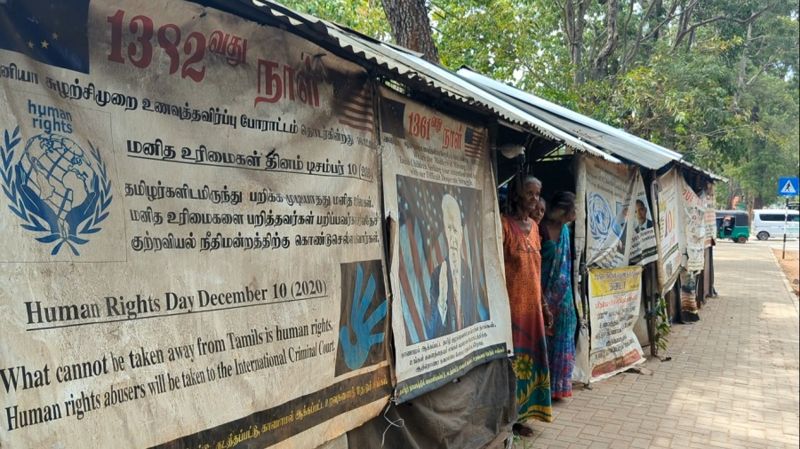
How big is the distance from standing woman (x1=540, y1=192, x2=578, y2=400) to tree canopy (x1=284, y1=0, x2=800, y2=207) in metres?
6.37

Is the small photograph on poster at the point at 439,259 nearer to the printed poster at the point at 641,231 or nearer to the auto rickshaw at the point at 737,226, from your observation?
the printed poster at the point at 641,231

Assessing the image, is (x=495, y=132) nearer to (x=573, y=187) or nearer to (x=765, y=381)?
(x=573, y=187)

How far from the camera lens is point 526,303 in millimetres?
4570

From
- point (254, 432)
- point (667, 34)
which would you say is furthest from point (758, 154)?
point (254, 432)

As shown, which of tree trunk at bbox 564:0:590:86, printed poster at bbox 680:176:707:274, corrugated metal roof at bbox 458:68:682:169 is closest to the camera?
corrugated metal roof at bbox 458:68:682:169

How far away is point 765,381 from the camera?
20.1 feet

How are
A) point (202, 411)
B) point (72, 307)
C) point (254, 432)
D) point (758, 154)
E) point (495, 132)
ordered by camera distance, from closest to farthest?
point (72, 307) → point (202, 411) → point (254, 432) → point (495, 132) → point (758, 154)

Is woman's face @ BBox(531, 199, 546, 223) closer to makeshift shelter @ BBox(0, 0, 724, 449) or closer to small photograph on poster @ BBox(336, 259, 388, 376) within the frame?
makeshift shelter @ BBox(0, 0, 724, 449)

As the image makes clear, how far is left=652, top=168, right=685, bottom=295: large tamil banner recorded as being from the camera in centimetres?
743

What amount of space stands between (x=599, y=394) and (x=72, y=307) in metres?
5.16

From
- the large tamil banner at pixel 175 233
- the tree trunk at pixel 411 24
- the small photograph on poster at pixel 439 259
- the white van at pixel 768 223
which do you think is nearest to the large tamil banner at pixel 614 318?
the small photograph on poster at pixel 439 259

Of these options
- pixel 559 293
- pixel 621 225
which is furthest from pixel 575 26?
pixel 559 293

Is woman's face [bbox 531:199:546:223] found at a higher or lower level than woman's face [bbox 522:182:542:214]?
lower

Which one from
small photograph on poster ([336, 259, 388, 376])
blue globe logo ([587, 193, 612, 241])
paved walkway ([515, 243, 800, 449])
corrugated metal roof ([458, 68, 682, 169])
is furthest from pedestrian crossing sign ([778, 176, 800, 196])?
small photograph on poster ([336, 259, 388, 376])
